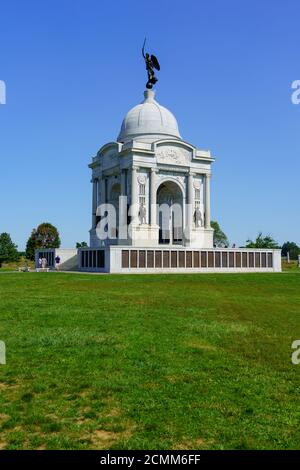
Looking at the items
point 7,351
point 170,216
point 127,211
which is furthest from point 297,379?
point 170,216

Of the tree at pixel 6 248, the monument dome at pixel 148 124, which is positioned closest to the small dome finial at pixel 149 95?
the monument dome at pixel 148 124

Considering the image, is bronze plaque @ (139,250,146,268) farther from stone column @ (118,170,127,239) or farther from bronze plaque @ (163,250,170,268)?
stone column @ (118,170,127,239)

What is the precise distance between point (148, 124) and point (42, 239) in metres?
44.6

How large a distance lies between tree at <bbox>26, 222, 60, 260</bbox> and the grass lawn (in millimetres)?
84753

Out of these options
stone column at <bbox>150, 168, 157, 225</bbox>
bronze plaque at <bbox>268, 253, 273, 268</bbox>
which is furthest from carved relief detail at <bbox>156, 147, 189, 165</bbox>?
bronze plaque at <bbox>268, 253, 273, 268</bbox>

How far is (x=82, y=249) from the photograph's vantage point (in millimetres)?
59312

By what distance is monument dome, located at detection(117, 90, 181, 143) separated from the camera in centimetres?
6856

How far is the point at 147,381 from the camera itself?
978 centimetres

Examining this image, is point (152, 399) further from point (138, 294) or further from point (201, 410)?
point (138, 294)

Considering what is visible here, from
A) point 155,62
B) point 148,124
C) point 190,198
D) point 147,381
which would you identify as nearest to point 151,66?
point 155,62

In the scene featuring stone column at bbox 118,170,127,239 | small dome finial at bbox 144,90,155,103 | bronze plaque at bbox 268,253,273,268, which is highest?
small dome finial at bbox 144,90,155,103

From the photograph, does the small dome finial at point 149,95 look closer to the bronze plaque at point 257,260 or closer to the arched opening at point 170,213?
the arched opening at point 170,213

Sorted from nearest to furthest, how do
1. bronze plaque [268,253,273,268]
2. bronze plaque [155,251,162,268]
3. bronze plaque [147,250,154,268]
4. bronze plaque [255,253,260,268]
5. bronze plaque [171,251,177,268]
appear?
bronze plaque [147,250,154,268], bronze plaque [155,251,162,268], bronze plaque [171,251,177,268], bronze plaque [255,253,260,268], bronze plaque [268,253,273,268]

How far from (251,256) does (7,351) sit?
171 feet
